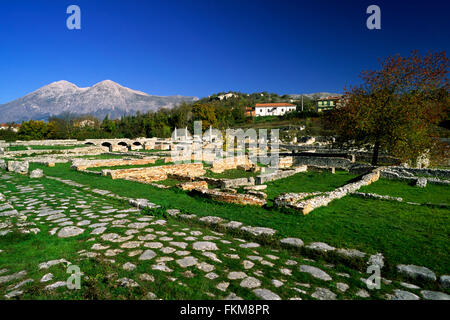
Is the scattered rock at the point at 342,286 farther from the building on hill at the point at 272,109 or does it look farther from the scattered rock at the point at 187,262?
the building on hill at the point at 272,109

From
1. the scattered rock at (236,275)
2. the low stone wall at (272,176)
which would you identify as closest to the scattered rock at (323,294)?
the scattered rock at (236,275)

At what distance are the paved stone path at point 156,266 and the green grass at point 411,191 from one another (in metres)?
6.62

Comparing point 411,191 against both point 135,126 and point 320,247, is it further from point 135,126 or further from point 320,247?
point 135,126

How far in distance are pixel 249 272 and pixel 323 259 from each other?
53.1 inches

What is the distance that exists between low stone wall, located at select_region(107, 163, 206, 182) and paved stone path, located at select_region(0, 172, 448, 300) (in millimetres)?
6592

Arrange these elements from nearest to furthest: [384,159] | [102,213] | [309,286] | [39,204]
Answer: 1. [309,286]
2. [102,213]
3. [39,204]
4. [384,159]

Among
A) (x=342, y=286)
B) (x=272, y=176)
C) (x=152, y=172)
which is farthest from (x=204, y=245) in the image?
(x=152, y=172)

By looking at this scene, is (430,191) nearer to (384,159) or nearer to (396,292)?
(396,292)

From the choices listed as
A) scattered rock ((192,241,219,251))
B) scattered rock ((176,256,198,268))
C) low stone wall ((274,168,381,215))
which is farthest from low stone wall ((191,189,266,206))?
scattered rock ((176,256,198,268))

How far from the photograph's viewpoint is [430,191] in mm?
9328

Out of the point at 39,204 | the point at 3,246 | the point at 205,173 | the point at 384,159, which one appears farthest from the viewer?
the point at 384,159

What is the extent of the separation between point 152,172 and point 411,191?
1148 cm
